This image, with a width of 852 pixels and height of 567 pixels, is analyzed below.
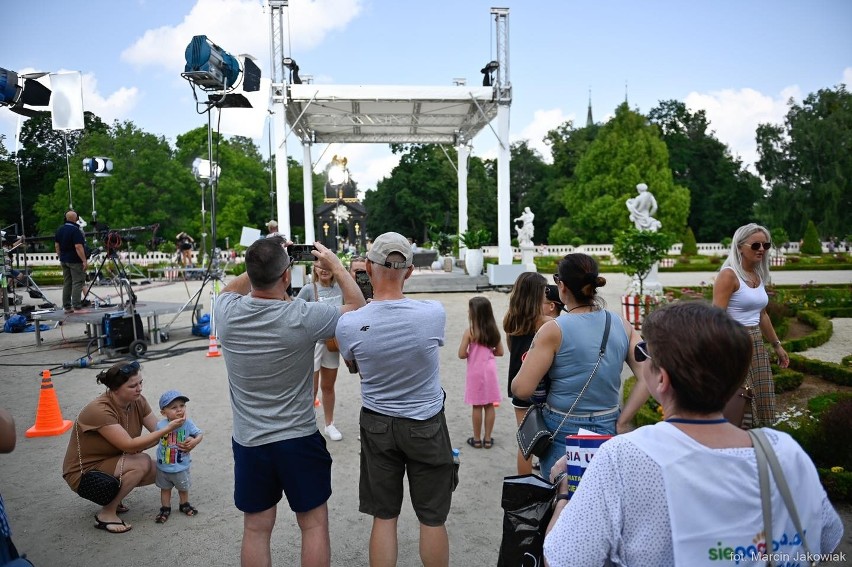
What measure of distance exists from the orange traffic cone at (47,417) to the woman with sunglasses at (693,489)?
18.7 ft

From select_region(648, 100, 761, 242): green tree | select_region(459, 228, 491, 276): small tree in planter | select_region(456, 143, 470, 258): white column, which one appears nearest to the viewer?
select_region(459, 228, 491, 276): small tree in planter

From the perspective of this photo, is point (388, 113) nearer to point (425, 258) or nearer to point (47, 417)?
point (425, 258)

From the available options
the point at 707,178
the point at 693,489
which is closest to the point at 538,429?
the point at 693,489

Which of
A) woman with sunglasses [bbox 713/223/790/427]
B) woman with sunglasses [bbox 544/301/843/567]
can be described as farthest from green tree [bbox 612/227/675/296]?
woman with sunglasses [bbox 544/301/843/567]

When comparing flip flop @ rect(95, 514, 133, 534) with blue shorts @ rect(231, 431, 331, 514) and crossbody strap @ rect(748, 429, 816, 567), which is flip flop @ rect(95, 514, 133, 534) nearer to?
blue shorts @ rect(231, 431, 331, 514)

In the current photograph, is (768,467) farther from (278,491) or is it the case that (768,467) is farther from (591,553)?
(278,491)

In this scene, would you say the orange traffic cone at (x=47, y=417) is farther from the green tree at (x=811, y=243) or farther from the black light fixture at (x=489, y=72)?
the green tree at (x=811, y=243)

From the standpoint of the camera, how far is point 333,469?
4.51 metres

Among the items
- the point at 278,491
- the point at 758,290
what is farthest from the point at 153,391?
the point at 758,290

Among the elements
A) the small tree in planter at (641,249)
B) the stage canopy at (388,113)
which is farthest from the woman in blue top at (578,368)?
the stage canopy at (388,113)

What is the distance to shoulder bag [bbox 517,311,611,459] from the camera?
8.28ft

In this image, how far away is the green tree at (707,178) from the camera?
44.5 metres

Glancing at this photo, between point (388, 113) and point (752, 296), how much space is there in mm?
15407

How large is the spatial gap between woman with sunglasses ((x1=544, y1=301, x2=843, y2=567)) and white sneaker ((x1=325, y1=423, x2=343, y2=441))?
12.9 feet
